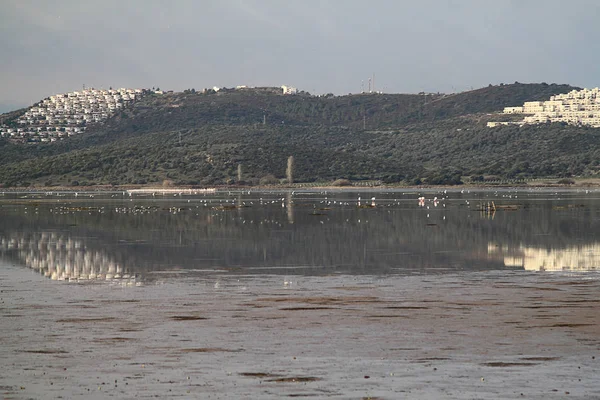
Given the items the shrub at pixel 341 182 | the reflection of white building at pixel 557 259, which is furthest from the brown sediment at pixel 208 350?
the shrub at pixel 341 182

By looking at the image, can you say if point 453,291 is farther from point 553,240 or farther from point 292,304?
point 553,240

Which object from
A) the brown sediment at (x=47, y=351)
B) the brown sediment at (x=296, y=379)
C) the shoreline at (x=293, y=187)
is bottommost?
the brown sediment at (x=296, y=379)

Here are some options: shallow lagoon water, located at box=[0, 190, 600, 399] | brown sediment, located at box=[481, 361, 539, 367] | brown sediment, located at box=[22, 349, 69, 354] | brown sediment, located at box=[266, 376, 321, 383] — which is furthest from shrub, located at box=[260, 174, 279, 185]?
Result: brown sediment, located at box=[266, 376, 321, 383]

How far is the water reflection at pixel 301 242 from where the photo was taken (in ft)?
105

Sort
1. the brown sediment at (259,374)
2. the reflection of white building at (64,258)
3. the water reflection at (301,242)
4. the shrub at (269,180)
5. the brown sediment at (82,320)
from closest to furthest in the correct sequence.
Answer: the brown sediment at (259,374)
the brown sediment at (82,320)
the reflection of white building at (64,258)
the water reflection at (301,242)
the shrub at (269,180)

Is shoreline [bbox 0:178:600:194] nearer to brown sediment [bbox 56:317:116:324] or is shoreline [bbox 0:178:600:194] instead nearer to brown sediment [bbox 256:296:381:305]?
brown sediment [bbox 256:296:381:305]

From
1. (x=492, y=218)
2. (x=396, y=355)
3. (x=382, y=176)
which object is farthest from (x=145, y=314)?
(x=382, y=176)

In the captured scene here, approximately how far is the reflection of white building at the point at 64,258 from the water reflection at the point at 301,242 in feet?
0.13

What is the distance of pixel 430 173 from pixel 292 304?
165 m

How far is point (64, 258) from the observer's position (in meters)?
35.7

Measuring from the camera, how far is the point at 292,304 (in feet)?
72.5

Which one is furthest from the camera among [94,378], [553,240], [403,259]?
[553,240]

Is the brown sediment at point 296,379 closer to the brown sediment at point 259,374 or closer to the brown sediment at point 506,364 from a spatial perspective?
the brown sediment at point 259,374

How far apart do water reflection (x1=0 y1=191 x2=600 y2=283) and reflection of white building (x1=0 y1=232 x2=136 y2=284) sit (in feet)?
0.13
